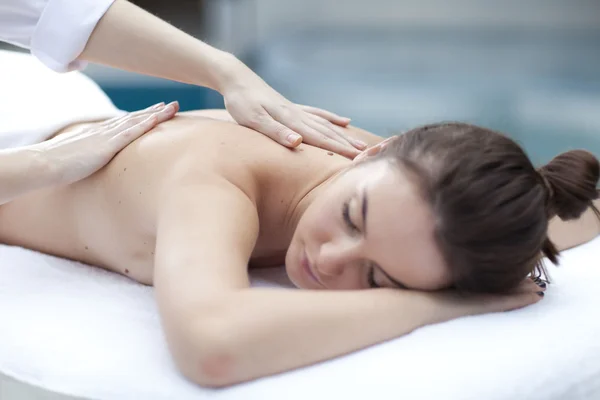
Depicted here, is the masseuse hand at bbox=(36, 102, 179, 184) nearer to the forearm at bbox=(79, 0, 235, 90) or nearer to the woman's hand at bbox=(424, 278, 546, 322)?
the forearm at bbox=(79, 0, 235, 90)

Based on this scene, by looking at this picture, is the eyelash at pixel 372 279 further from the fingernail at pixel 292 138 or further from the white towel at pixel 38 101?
the white towel at pixel 38 101

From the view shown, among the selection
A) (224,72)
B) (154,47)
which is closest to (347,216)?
(224,72)

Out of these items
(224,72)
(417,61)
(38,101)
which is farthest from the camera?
(417,61)

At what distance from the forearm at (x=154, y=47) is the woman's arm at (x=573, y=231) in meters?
0.59

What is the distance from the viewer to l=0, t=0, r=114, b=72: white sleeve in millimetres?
1201

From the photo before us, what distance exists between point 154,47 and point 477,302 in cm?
68

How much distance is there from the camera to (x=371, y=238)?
2.80 feet

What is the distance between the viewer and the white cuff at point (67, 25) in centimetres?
120

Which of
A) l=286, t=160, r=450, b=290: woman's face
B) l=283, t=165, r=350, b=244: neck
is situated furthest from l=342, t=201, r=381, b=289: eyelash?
l=283, t=165, r=350, b=244: neck

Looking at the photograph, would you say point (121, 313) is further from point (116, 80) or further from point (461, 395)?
point (116, 80)

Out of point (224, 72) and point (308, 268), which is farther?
point (224, 72)

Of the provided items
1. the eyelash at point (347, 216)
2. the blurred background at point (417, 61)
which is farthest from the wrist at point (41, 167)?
the blurred background at point (417, 61)

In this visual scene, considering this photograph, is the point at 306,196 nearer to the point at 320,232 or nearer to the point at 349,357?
the point at 320,232

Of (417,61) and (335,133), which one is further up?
(335,133)
